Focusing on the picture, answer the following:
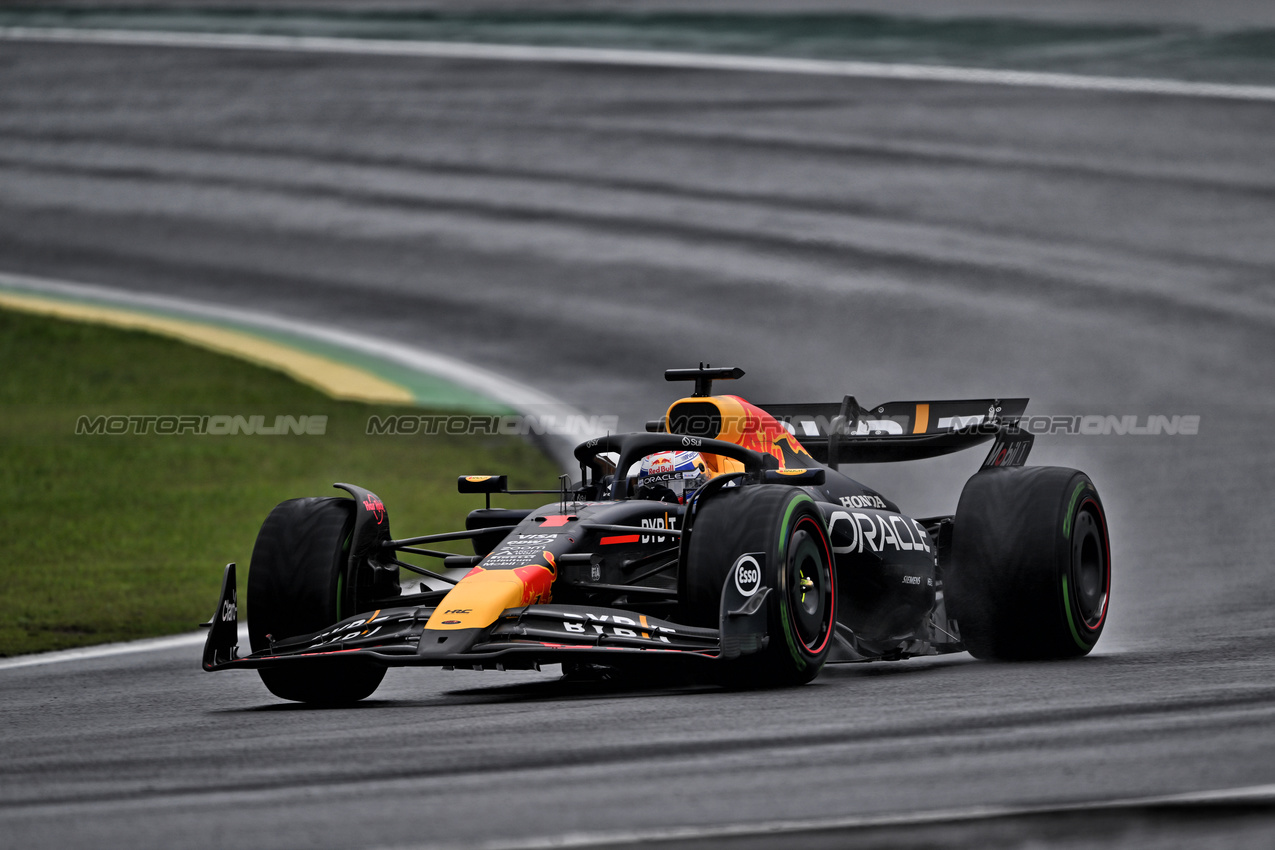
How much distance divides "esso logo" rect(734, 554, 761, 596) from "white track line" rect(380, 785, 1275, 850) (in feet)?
9.69

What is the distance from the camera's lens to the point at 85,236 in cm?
2486

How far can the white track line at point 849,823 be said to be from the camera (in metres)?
4.25

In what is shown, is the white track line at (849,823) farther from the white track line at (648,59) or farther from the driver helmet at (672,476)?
the white track line at (648,59)

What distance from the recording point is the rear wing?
1015 centimetres

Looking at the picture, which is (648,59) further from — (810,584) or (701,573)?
(701,573)

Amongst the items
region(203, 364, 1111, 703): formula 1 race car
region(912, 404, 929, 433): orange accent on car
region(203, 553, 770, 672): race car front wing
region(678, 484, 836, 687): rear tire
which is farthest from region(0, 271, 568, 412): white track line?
region(203, 553, 770, 672): race car front wing

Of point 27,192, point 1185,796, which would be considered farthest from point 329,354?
point 1185,796

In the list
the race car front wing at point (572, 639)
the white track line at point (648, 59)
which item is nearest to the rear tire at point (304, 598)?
the race car front wing at point (572, 639)

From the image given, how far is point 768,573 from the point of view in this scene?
7.44 metres

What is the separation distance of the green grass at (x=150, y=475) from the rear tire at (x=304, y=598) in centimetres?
315

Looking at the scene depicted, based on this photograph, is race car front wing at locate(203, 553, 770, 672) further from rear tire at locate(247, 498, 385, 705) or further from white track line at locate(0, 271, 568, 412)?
white track line at locate(0, 271, 568, 412)

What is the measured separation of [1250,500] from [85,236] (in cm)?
1781

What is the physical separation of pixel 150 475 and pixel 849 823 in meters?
14.0

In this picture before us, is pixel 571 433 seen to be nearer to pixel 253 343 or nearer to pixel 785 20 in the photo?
pixel 253 343
